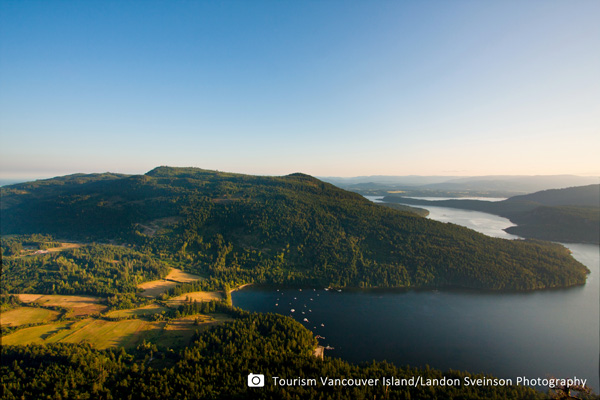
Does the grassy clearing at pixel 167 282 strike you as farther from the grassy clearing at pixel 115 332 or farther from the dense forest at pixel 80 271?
the grassy clearing at pixel 115 332

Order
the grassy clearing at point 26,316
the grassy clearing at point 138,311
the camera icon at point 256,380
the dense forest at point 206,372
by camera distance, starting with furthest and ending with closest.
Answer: the grassy clearing at point 138,311 < the grassy clearing at point 26,316 < the camera icon at point 256,380 < the dense forest at point 206,372

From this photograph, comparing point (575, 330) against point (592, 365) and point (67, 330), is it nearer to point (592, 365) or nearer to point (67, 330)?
point (592, 365)

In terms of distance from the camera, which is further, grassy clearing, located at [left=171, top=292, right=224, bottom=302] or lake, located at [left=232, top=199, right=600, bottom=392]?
grassy clearing, located at [left=171, top=292, right=224, bottom=302]

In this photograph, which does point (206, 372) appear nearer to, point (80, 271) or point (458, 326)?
point (458, 326)

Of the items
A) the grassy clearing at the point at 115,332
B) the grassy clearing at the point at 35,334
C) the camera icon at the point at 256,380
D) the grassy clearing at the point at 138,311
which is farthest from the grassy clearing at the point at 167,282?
the camera icon at the point at 256,380

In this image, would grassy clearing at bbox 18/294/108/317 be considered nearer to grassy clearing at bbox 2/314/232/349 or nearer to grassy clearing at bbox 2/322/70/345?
grassy clearing at bbox 2/314/232/349

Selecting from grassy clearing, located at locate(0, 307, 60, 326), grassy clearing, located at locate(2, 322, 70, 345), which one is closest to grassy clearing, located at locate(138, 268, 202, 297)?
grassy clearing, located at locate(2, 322, 70, 345)

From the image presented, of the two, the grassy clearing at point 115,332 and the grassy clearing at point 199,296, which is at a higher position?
the grassy clearing at point 199,296
